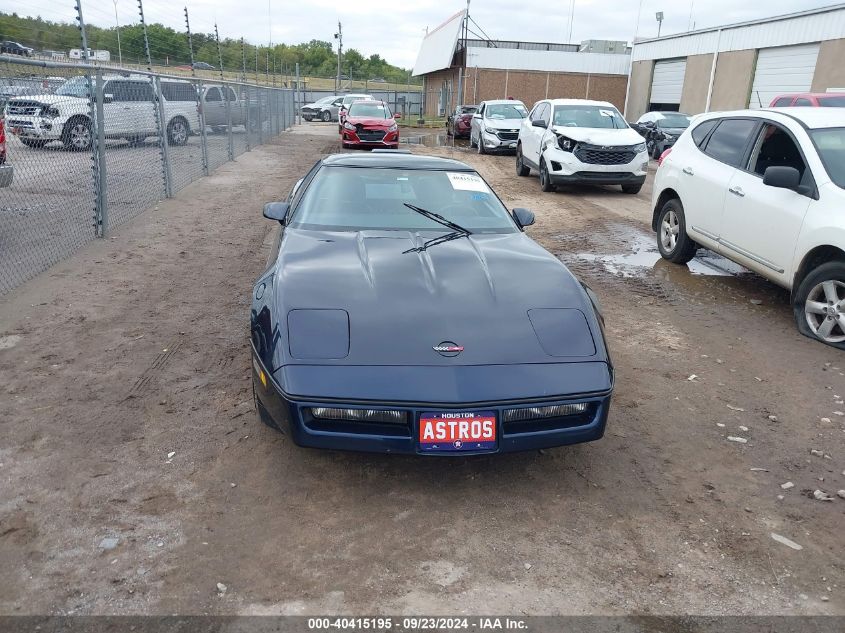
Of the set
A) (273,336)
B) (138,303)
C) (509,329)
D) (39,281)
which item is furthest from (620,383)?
(39,281)

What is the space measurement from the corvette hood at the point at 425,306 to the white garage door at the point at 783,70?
71.4ft

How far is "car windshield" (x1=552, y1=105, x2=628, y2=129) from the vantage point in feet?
45.1

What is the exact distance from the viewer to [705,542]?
3012mm

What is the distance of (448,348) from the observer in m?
3.21

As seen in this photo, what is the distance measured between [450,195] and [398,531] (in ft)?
8.91

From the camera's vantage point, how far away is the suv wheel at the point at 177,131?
11914 mm

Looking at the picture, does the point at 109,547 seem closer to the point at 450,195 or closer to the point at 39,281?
the point at 450,195

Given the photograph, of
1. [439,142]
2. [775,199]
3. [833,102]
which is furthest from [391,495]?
[439,142]

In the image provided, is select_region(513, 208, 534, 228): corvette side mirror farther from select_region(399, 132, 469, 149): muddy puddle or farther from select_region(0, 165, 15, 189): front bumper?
select_region(399, 132, 469, 149): muddy puddle

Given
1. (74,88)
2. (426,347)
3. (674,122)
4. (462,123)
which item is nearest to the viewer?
(426,347)

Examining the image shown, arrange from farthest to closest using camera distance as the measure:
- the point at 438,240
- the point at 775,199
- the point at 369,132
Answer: the point at 369,132, the point at 775,199, the point at 438,240

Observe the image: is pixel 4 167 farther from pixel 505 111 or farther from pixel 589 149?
pixel 505 111

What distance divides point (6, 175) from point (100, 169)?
1.43 m

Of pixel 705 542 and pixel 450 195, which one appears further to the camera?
pixel 450 195
